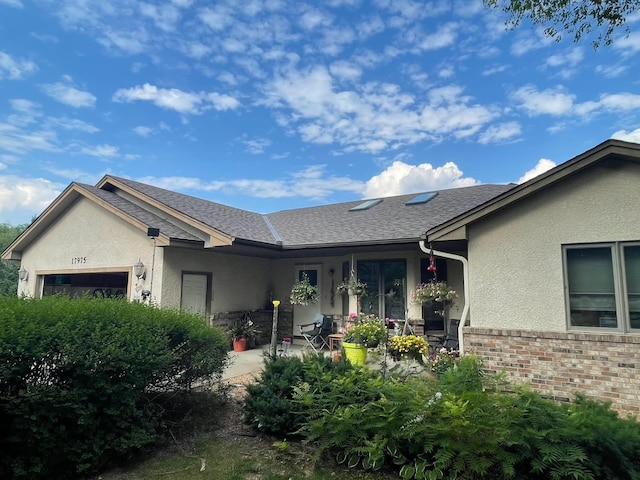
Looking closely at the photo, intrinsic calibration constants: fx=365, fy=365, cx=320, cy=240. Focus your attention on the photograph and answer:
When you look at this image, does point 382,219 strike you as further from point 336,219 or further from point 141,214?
point 141,214

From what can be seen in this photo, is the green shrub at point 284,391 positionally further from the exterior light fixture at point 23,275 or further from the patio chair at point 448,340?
the exterior light fixture at point 23,275

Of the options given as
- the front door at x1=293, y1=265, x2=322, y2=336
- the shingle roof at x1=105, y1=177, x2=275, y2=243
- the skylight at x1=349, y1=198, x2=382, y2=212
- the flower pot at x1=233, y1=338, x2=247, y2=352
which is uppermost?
the skylight at x1=349, y1=198, x2=382, y2=212

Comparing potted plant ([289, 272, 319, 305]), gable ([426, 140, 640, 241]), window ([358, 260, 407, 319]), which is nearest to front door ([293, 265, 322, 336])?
potted plant ([289, 272, 319, 305])

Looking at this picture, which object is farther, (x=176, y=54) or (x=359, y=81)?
(x=359, y=81)

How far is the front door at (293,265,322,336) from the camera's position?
11.5 m

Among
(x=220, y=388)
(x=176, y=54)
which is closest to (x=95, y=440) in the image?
(x=220, y=388)

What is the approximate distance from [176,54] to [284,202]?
1257cm

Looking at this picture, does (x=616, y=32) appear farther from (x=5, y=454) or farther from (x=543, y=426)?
(x=5, y=454)

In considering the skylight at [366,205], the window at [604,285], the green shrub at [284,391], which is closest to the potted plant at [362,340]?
the green shrub at [284,391]

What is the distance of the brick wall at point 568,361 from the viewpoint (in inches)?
201

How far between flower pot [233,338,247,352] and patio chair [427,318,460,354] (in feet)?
16.3

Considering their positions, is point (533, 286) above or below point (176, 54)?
below

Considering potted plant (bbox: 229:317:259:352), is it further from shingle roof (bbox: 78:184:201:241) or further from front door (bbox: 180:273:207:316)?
shingle roof (bbox: 78:184:201:241)

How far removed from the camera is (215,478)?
335cm
